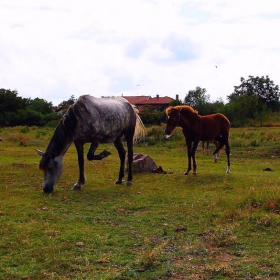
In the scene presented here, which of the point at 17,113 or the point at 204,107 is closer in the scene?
the point at 204,107

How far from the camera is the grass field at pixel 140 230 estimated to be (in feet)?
14.9

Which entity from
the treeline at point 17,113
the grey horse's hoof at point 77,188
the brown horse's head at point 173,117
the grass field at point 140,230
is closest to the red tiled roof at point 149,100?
the treeline at point 17,113

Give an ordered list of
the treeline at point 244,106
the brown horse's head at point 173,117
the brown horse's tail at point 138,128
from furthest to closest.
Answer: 1. the treeline at point 244,106
2. the brown horse's head at point 173,117
3. the brown horse's tail at point 138,128

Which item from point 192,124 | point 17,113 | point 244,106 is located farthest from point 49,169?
point 17,113

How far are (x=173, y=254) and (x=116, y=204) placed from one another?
3106 millimetres

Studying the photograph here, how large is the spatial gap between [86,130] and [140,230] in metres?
3.93

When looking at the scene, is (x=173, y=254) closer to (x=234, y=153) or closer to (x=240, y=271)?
(x=240, y=271)

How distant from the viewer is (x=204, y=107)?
162 feet

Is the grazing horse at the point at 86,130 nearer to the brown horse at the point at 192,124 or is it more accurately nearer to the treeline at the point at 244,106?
the brown horse at the point at 192,124

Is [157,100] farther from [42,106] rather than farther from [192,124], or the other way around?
[192,124]

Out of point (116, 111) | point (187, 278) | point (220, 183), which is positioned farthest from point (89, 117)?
point (187, 278)

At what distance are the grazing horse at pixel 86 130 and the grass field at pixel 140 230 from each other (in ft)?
1.75

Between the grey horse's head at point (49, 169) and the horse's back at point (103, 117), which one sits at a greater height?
the horse's back at point (103, 117)

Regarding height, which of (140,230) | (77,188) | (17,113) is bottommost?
(140,230)
